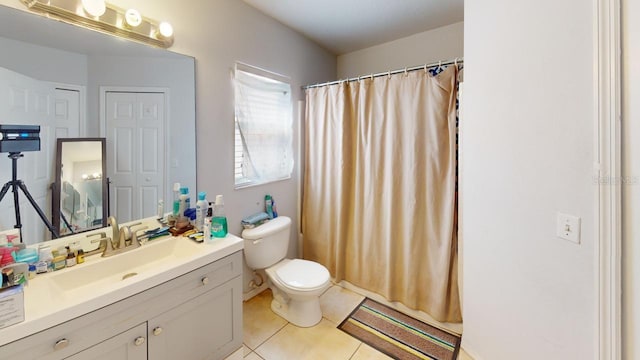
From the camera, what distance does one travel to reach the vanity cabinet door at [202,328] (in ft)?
3.82

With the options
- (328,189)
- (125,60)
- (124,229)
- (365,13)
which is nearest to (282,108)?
(328,189)

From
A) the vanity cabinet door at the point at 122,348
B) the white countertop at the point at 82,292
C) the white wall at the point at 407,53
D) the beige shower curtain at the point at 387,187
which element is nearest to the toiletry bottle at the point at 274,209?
the beige shower curtain at the point at 387,187

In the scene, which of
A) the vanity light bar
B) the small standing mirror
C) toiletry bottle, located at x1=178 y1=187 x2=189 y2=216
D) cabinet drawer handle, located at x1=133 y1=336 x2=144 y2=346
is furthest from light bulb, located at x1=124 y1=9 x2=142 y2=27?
cabinet drawer handle, located at x1=133 y1=336 x2=144 y2=346

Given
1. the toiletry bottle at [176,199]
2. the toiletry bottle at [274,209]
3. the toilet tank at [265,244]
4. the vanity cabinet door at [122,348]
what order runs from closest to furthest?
the vanity cabinet door at [122,348] < the toiletry bottle at [176,199] < the toilet tank at [265,244] < the toiletry bottle at [274,209]

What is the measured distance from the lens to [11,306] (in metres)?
0.81

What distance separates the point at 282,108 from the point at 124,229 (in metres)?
1.55

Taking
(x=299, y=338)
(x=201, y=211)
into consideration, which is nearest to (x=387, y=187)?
(x=299, y=338)

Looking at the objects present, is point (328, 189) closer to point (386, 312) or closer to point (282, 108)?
point (282, 108)

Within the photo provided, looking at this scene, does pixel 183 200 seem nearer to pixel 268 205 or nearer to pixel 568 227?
pixel 268 205

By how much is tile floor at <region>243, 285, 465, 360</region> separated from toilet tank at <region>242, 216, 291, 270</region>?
0.39m

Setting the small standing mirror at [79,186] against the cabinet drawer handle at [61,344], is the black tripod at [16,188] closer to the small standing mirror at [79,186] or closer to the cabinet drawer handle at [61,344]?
the small standing mirror at [79,186]

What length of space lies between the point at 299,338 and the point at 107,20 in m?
2.23

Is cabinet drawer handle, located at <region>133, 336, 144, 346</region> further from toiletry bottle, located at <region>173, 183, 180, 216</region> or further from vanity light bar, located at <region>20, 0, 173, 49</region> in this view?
vanity light bar, located at <region>20, 0, 173, 49</region>

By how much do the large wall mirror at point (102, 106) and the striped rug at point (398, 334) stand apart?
159 cm
